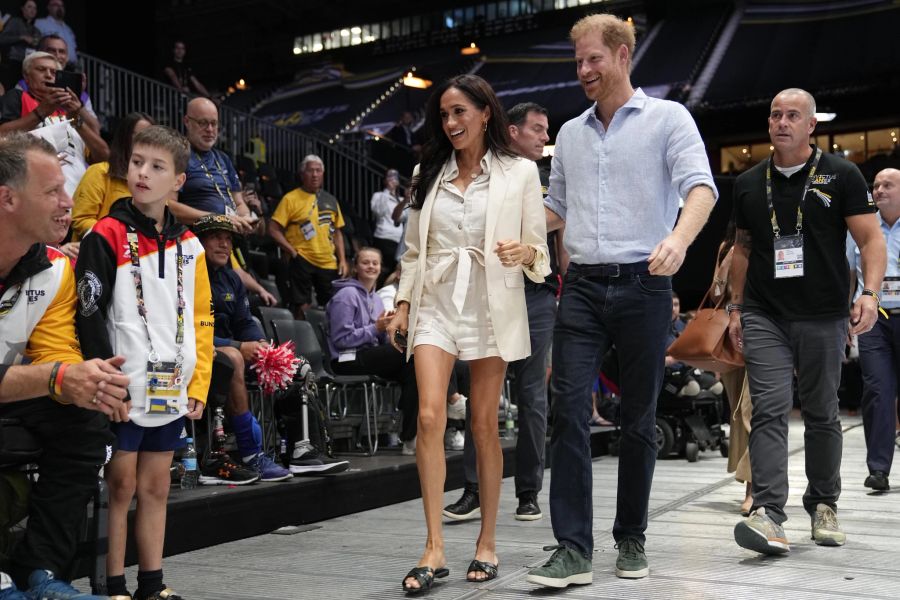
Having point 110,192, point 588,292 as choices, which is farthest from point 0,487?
point 110,192

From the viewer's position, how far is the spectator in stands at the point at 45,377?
2266mm

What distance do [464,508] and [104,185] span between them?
2103 millimetres

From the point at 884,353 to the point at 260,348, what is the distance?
338 cm

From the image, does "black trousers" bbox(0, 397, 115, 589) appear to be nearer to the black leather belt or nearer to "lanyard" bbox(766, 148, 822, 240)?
the black leather belt

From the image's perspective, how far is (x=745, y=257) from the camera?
393 cm

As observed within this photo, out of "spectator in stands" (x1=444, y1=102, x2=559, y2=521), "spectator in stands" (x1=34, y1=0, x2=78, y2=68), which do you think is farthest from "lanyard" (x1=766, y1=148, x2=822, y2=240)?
"spectator in stands" (x1=34, y1=0, x2=78, y2=68)

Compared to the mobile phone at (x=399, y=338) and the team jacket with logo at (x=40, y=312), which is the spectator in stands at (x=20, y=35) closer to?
the mobile phone at (x=399, y=338)

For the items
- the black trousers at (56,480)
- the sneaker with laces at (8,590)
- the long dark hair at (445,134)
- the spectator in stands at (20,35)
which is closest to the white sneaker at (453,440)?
the long dark hair at (445,134)

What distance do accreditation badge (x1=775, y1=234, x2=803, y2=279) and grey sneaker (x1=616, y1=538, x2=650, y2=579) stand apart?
4.04 ft

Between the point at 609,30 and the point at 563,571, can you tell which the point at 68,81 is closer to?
the point at 609,30

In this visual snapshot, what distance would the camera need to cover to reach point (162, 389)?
2732 mm

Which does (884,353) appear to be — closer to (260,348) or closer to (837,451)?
(837,451)

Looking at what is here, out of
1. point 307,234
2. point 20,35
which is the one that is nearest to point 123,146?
point 307,234

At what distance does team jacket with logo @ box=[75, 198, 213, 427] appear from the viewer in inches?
103
